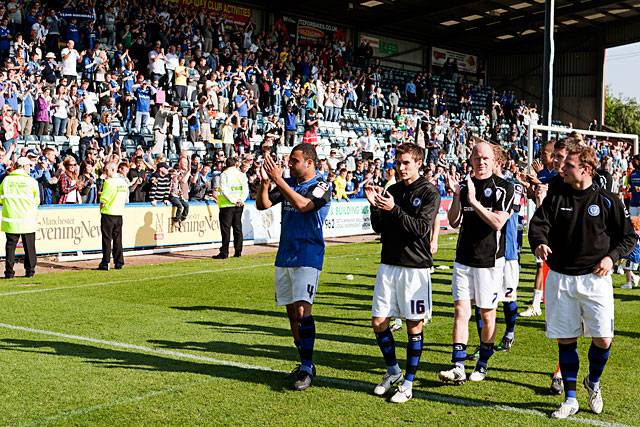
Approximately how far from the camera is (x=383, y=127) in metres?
34.8

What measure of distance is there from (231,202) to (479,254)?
36.5 ft

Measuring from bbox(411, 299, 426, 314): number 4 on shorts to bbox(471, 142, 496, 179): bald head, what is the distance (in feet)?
4.54

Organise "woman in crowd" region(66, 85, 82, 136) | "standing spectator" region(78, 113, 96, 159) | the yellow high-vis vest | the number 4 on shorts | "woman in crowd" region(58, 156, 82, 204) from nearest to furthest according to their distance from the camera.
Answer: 1. the number 4 on shorts
2. the yellow high-vis vest
3. "woman in crowd" region(58, 156, 82, 204)
4. "standing spectator" region(78, 113, 96, 159)
5. "woman in crowd" region(66, 85, 82, 136)

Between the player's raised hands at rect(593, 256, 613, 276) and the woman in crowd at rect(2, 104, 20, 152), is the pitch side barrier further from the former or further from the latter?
the player's raised hands at rect(593, 256, 613, 276)

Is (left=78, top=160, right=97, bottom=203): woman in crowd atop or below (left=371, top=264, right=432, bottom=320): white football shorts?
atop

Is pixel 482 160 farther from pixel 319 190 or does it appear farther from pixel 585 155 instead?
pixel 319 190

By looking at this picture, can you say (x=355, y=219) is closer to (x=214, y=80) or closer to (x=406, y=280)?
(x=214, y=80)

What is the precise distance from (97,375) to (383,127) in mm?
28622

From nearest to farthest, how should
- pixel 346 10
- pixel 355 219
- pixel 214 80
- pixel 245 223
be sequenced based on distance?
pixel 245 223 < pixel 355 219 < pixel 214 80 < pixel 346 10

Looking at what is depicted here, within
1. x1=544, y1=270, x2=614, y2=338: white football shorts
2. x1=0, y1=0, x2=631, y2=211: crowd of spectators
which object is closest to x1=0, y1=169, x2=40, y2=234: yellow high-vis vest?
x1=0, y1=0, x2=631, y2=211: crowd of spectators

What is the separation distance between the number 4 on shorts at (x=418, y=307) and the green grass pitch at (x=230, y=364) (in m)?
0.72

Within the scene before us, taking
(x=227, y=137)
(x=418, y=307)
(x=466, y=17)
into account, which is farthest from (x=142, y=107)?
(x=466, y=17)

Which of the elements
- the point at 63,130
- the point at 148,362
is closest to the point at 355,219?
the point at 63,130

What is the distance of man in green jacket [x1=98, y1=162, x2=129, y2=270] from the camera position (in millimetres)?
14914
